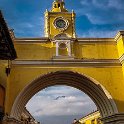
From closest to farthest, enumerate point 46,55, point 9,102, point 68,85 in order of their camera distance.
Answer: point 9,102 < point 46,55 < point 68,85

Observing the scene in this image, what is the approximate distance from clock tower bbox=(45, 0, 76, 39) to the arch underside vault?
2255mm

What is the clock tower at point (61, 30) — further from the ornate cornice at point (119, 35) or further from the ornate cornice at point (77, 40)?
the ornate cornice at point (119, 35)

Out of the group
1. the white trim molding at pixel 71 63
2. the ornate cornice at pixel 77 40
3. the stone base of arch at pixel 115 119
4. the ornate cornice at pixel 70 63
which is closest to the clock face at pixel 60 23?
the ornate cornice at pixel 77 40

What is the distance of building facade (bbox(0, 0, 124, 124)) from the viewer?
1552cm

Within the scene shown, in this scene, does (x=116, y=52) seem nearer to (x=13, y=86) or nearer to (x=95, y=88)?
(x=95, y=88)

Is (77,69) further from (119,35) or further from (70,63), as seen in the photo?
(119,35)

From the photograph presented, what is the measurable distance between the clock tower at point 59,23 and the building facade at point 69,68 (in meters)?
A: 0.06

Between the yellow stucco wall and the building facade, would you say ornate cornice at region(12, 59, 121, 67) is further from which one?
the yellow stucco wall

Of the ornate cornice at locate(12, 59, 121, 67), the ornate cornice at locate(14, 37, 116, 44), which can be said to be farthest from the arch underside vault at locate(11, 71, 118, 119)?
the ornate cornice at locate(14, 37, 116, 44)

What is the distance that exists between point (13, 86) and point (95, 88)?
4.26 meters

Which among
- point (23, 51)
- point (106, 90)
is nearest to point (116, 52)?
point (106, 90)

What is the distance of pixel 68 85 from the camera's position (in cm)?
1731

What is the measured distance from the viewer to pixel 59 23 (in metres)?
17.4

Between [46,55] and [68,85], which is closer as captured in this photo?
[46,55]
